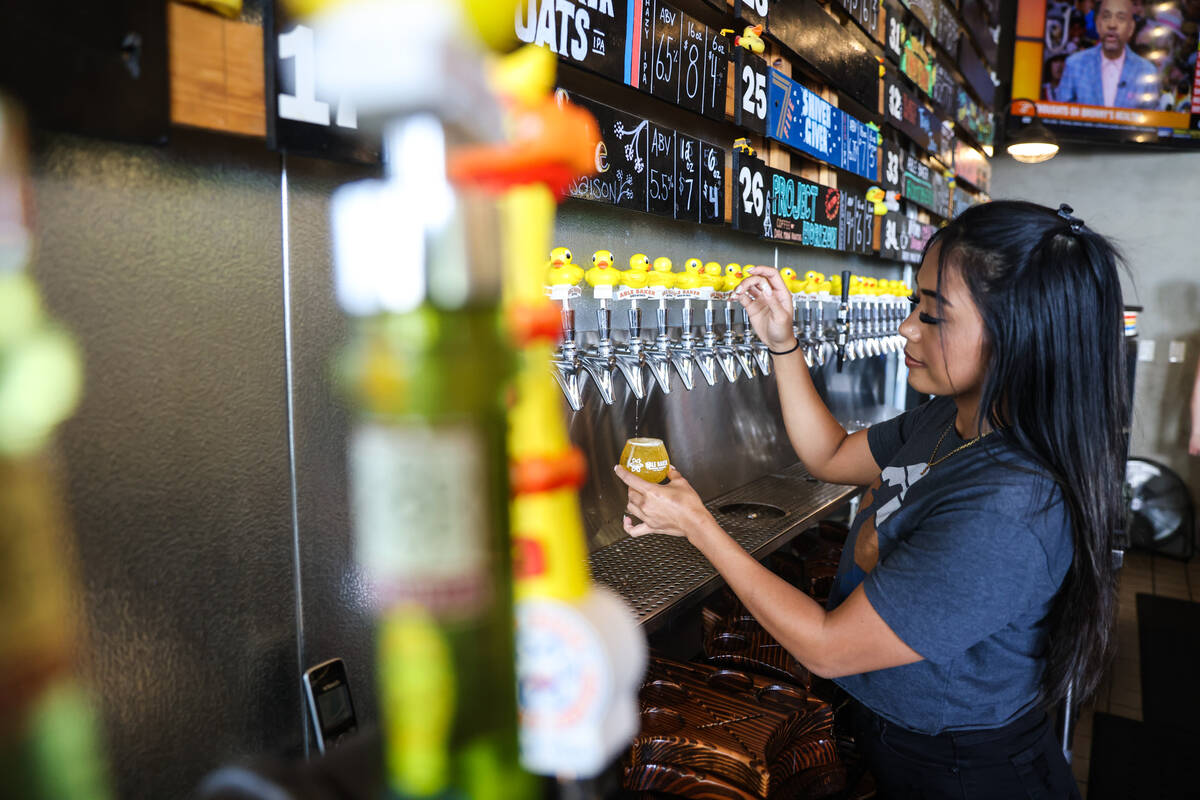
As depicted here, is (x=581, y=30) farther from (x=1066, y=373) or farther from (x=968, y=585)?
(x=968, y=585)

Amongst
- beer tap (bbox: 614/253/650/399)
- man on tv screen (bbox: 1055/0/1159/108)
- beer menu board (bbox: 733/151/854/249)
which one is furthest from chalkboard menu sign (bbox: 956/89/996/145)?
beer tap (bbox: 614/253/650/399)

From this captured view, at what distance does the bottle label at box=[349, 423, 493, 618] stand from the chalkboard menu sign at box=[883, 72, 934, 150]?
4001 mm

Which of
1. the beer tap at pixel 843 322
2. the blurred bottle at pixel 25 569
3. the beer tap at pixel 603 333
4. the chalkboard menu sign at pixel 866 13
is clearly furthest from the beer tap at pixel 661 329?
the chalkboard menu sign at pixel 866 13

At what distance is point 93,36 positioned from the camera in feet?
2.51

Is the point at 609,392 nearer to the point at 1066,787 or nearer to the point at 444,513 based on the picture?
the point at 1066,787

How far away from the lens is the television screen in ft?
19.3

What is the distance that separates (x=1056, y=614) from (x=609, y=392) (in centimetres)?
95

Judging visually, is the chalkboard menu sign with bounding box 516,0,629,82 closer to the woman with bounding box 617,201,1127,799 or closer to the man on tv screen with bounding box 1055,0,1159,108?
the woman with bounding box 617,201,1127,799

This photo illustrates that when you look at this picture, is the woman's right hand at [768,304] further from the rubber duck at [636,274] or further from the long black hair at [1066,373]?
the long black hair at [1066,373]

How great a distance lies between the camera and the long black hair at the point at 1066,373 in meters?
1.24

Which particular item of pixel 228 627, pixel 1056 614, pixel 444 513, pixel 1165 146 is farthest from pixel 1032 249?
pixel 1165 146

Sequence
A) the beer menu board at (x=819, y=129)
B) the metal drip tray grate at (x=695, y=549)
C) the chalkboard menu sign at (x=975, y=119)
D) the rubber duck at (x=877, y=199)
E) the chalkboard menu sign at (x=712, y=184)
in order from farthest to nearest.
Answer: the chalkboard menu sign at (x=975, y=119), the rubber duck at (x=877, y=199), the beer menu board at (x=819, y=129), the chalkboard menu sign at (x=712, y=184), the metal drip tray grate at (x=695, y=549)

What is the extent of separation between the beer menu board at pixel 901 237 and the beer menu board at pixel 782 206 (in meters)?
0.73

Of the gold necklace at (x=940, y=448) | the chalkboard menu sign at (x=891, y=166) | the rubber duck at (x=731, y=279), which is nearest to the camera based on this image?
the gold necklace at (x=940, y=448)
